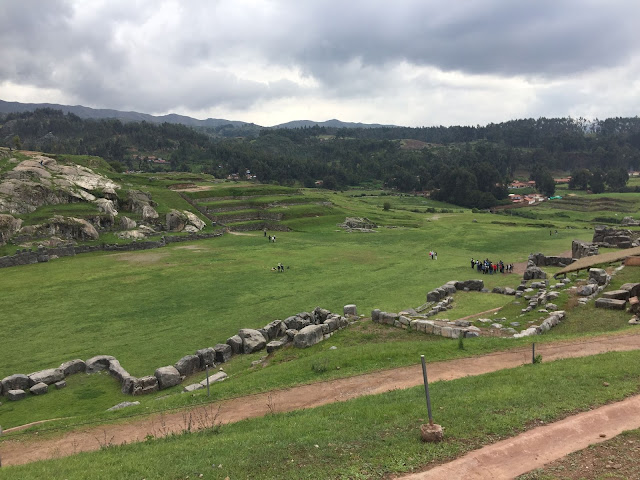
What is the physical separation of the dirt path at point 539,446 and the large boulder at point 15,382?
59.0ft

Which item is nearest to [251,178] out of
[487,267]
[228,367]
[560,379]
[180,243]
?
[180,243]

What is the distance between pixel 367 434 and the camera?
10250mm

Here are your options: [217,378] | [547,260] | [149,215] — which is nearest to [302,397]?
[217,378]

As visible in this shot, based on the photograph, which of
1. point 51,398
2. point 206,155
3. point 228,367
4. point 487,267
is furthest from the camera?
point 206,155

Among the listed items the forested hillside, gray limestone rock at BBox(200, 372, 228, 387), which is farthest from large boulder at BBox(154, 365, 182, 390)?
the forested hillside

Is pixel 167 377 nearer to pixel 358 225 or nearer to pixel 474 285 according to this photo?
pixel 474 285

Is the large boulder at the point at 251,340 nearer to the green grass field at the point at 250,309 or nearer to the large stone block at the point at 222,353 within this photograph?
the green grass field at the point at 250,309

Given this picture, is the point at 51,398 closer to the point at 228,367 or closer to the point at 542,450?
the point at 228,367

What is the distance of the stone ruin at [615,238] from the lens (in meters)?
45.5

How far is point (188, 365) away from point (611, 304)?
72.0 ft

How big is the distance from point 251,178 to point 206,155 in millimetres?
43158

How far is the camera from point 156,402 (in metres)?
15.7

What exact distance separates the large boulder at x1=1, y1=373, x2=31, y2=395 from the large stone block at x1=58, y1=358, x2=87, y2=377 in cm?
139

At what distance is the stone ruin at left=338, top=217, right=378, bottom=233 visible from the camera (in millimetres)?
67750
